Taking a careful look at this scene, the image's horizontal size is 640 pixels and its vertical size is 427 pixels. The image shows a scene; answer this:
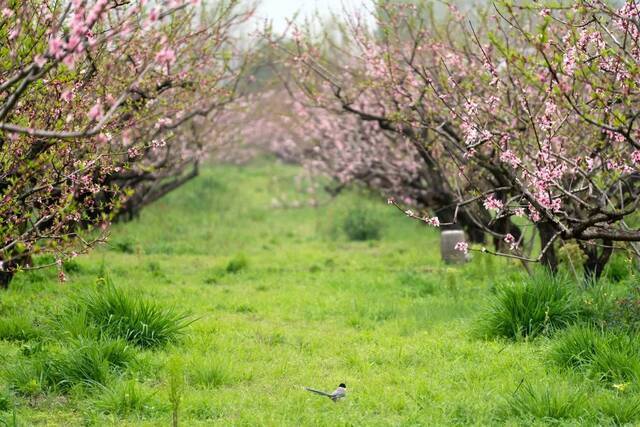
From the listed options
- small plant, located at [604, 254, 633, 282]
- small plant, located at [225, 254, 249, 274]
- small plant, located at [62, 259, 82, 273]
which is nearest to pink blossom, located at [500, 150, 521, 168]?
small plant, located at [604, 254, 633, 282]

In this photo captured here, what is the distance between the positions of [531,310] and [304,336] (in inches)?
96.2

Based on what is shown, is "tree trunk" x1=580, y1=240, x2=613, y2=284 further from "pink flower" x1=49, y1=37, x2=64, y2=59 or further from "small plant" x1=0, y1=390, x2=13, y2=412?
"pink flower" x1=49, y1=37, x2=64, y2=59

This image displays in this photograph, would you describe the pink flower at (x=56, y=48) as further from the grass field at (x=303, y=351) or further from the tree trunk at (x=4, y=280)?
the tree trunk at (x=4, y=280)

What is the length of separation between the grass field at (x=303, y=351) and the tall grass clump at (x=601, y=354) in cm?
14

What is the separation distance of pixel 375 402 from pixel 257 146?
123ft

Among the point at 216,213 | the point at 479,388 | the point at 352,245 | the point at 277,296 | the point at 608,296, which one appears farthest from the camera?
the point at 216,213

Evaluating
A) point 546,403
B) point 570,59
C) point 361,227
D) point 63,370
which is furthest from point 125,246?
point 546,403

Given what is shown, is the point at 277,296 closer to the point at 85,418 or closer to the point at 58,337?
the point at 58,337

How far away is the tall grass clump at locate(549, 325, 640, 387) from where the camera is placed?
6340mm

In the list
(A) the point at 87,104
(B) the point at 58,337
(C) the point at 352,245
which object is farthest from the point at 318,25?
(B) the point at 58,337

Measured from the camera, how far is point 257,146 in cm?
4309

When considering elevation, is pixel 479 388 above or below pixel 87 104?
below

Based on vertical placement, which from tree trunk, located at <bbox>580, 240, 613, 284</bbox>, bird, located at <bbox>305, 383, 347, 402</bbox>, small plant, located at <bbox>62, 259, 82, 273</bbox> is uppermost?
tree trunk, located at <bbox>580, 240, 613, 284</bbox>

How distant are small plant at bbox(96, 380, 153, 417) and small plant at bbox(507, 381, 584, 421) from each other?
283 centimetres
